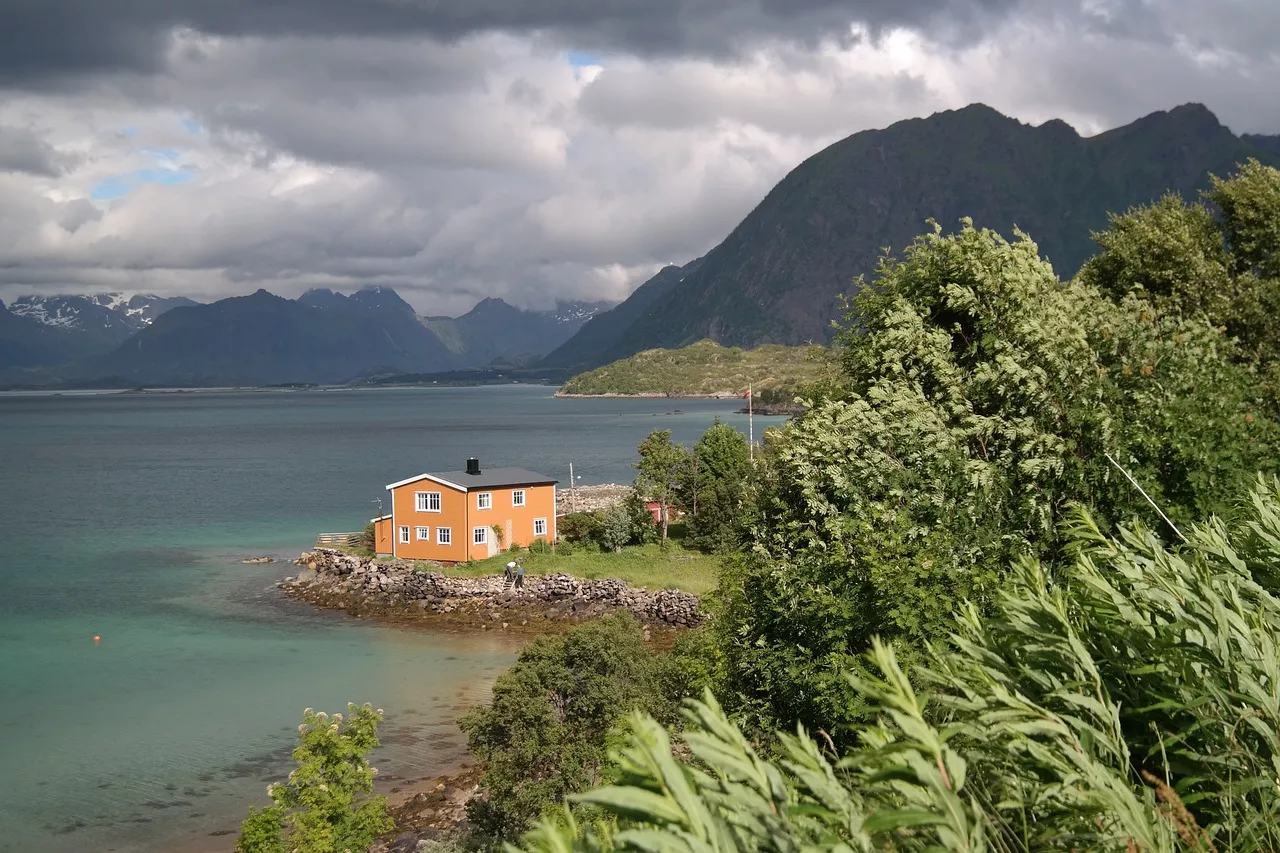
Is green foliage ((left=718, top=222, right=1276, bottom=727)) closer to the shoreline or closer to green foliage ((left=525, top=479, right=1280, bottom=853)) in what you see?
green foliage ((left=525, top=479, right=1280, bottom=853))

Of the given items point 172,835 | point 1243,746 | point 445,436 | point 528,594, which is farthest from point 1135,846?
point 445,436

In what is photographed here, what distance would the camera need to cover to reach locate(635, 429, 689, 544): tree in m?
58.0

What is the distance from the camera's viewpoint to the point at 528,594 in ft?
159

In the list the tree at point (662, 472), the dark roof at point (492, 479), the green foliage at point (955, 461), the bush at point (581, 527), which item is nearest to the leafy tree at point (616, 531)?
the bush at point (581, 527)

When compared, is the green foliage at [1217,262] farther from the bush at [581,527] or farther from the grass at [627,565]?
the bush at [581,527]

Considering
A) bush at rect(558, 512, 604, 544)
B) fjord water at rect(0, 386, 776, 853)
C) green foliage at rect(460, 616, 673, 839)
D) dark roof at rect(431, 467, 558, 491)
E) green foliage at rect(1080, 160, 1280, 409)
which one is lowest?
fjord water at rect(0, 386, 776, 853)

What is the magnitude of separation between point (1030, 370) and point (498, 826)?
13.7 meters

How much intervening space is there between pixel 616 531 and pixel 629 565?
3.88 meters

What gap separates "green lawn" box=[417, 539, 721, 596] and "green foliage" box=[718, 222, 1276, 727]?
3124cm

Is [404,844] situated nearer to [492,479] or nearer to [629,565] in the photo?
[629,565]

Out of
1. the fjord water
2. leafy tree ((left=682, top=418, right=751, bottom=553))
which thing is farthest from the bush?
the fjord water

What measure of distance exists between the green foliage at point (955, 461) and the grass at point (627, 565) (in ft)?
103

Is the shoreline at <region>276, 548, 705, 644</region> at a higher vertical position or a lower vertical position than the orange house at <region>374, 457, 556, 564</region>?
lower

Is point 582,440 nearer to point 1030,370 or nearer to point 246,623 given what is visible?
point 246,623
